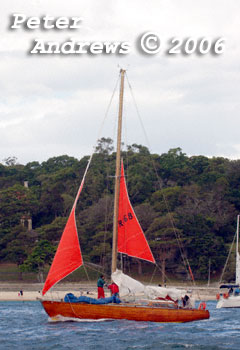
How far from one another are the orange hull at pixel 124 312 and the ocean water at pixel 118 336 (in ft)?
1.02

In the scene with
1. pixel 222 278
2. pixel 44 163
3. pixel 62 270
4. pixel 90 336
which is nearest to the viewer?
pixel 90 336

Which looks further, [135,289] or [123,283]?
[135,289]

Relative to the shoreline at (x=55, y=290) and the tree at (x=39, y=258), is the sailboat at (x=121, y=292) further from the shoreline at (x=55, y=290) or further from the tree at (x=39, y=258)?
the tree at (x=39, y=258)

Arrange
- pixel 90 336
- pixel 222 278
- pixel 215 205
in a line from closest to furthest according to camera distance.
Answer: pixel 90 336, pixel 222 278, pixel 215 205

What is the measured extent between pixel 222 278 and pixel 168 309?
1566 inches

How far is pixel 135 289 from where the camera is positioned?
98.1ft

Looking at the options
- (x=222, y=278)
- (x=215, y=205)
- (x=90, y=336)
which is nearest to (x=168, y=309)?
(x=90, y=336)

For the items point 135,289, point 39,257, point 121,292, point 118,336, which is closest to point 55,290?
point 39,257

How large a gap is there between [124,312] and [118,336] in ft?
7.47

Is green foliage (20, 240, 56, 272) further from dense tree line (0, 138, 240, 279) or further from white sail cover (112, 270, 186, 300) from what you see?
white sail cover (112, 270, 186, 300)

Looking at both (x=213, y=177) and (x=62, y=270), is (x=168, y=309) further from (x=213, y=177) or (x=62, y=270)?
(x=213, y=177)

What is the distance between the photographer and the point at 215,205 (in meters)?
79.8

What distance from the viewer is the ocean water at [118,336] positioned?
24.8m

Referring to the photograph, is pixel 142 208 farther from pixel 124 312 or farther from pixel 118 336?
pixel 118 336
